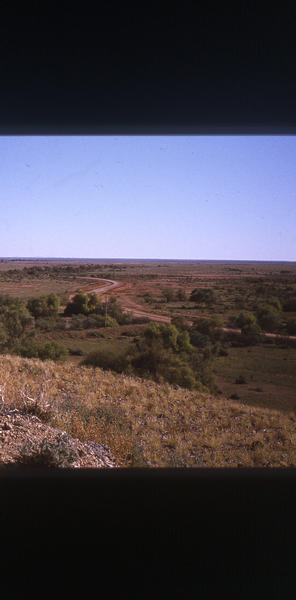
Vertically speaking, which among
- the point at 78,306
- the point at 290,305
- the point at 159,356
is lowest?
the point at 159,356

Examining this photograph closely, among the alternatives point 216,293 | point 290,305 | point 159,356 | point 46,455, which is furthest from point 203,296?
point 46,455

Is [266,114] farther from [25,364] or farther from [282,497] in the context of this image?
[25,364]

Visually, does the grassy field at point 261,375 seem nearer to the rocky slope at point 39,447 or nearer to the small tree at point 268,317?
the small tree at point 268,317

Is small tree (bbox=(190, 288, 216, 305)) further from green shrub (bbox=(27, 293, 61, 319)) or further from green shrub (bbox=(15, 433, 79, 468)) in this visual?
green shrub (bbox=(15, 433, 79, 468))

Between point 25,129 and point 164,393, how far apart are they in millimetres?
7105

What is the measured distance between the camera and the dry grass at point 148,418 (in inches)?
252

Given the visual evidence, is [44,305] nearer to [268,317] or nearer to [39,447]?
[268,317]

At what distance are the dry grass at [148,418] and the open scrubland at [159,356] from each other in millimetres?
29

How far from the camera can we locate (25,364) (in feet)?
34.4

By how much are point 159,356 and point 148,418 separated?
12.8 feet

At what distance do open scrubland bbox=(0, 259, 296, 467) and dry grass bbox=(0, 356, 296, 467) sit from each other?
3 cm

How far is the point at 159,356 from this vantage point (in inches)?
471

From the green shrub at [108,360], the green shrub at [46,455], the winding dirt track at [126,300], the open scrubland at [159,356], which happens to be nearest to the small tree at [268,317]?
the open scrubland at [159,356]

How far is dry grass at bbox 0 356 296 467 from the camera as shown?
6.39 meters
